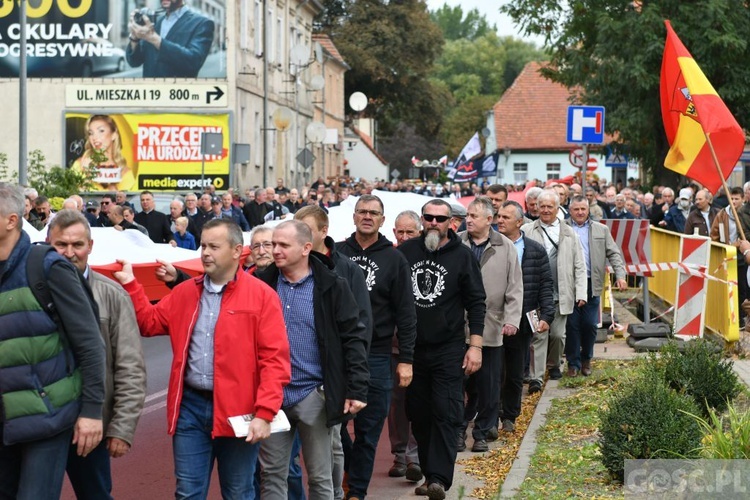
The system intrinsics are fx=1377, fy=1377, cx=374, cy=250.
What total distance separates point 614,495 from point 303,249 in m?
2.59

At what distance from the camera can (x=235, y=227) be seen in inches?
264

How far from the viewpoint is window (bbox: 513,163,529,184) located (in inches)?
3303

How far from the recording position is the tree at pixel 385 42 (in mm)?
72688

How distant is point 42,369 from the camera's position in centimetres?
583

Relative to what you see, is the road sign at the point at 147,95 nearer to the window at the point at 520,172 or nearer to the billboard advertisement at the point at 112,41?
the billboard advertisement at the point at 112,41

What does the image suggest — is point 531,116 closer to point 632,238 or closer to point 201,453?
point 632,238

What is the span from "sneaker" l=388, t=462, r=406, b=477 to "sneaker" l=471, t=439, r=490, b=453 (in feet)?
3.17

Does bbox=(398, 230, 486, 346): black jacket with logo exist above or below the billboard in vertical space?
below

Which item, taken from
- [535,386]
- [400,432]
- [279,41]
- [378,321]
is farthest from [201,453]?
[279,41]

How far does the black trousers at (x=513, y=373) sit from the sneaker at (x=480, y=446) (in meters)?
0.98

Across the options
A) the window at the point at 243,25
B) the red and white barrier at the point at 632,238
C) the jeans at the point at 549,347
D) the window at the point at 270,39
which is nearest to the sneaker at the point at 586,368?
the jeans at the point at 549,347

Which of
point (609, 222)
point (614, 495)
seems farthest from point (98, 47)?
point (614, 495)

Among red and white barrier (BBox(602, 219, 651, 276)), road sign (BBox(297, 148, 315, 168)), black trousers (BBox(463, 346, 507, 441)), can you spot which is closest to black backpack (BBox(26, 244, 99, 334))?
black trousers (BBox(463, 346, 507, 441))

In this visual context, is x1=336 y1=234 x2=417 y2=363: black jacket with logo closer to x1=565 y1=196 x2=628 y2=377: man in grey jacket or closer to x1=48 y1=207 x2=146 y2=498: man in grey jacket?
x1=48 y1=207 x2=146 y2=498: man in grey jacket
